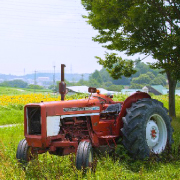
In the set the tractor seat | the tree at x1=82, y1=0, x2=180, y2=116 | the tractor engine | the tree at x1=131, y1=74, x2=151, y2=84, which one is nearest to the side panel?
the tractor seat

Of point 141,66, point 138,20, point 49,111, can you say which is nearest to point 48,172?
point 49,111

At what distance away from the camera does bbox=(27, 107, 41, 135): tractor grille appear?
5953 mm

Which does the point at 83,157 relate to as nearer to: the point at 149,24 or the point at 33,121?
the point at 33,121

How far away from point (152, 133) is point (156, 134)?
0.63ft

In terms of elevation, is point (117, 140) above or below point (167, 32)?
below

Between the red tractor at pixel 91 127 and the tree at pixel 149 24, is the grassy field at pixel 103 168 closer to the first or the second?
the red tractor at pixel 91 127

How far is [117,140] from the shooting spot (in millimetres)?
6980

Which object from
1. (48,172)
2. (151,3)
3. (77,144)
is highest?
(151,3)

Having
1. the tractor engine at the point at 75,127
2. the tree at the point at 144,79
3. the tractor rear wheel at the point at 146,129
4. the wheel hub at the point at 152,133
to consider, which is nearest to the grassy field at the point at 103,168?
the tractor rear wheel at the point at 146,129

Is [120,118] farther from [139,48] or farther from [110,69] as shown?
[110,69]

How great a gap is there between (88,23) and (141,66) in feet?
220

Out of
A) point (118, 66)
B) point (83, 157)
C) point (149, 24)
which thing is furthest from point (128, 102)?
point (118, 66)

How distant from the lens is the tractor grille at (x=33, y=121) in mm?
5953

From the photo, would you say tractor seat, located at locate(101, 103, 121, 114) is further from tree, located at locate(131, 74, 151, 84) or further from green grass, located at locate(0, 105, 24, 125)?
tree, located at locate(131, 74, 151, 84)
